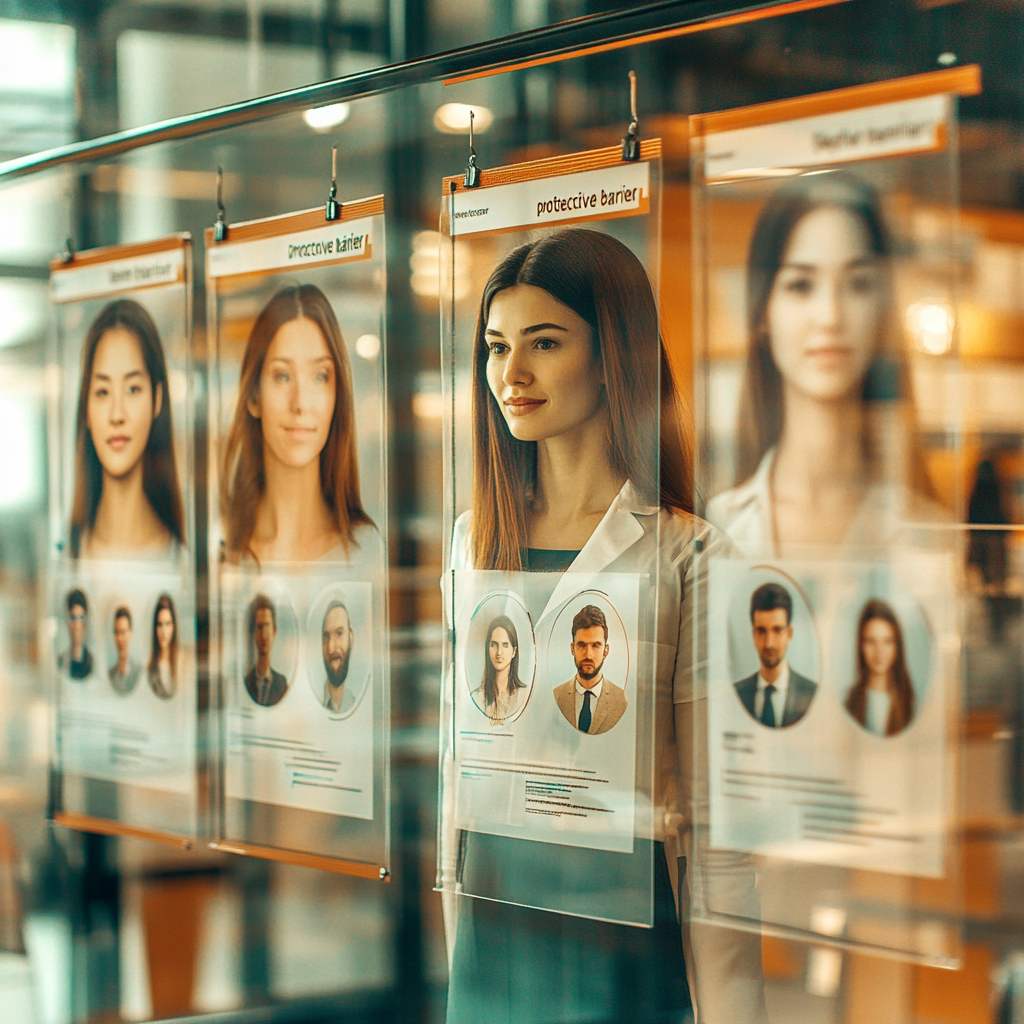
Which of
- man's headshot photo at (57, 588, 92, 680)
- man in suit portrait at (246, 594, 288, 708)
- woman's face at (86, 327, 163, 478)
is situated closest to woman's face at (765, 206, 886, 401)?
man in suit portrait at (246, 594, 288, 708)

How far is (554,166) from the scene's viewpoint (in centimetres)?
247

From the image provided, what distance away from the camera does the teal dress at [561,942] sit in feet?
7.77

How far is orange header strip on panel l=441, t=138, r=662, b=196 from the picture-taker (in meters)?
2.38

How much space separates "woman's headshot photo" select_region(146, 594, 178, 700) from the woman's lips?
39.1 inches

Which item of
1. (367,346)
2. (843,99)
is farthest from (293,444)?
(843,99)

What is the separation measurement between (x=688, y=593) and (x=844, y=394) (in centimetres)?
41

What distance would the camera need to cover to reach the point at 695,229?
7.55 ft

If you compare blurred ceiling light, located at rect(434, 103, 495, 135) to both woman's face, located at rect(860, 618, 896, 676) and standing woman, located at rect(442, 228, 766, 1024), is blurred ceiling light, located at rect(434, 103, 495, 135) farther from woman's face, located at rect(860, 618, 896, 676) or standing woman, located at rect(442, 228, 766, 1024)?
woman's face, located at rect(860, 618, 896, 676)

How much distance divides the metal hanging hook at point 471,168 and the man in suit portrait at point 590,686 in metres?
0.77

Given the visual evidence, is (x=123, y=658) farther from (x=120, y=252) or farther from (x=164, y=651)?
(x=120, y=252)

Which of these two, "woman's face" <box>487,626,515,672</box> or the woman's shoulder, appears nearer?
the woman's shoulder

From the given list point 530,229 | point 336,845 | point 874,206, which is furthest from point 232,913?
point 874,206

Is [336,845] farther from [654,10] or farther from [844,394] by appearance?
[654,10]

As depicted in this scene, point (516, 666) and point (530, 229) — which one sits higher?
point (530, 229)
